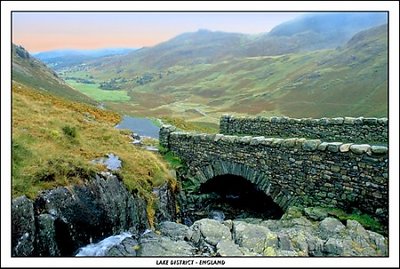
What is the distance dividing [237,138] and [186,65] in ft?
450

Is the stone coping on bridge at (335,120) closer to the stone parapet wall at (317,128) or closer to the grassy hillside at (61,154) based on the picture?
the stone parapet wall at (317,128)

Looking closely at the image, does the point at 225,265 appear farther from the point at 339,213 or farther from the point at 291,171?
the point at 291,171

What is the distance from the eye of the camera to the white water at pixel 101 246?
929cm

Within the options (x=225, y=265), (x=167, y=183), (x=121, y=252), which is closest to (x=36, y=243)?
(x=121, y=252)

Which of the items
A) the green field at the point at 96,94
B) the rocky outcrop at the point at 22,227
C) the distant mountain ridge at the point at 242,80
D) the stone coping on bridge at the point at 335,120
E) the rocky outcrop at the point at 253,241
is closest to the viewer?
the rocky outcrop at the point at 22,227

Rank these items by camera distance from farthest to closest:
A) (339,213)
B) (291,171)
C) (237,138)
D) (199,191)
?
(199,191)
(237,138)
(291,171)
(339,213)

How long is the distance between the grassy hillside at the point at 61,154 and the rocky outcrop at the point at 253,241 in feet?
7.52

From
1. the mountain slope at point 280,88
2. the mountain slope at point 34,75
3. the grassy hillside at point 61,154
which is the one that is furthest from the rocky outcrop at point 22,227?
the mountain slope at point 280,88

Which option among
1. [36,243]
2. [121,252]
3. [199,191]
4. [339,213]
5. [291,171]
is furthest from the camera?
[199,191]

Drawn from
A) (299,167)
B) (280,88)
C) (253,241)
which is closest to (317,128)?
(299,167)

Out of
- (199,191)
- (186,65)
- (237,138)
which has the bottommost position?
(199,191)

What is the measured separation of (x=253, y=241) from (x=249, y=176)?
574 centimetres

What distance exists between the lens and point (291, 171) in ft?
46.6

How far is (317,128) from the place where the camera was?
63.7 feet
